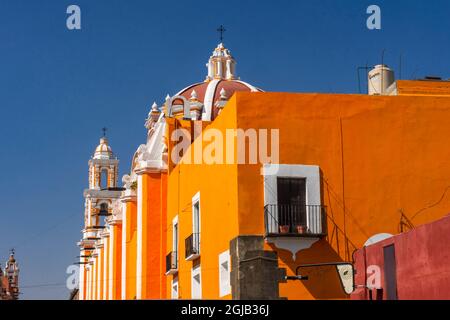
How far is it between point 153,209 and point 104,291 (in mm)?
12535

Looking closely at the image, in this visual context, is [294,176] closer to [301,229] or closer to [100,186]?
[301,229]

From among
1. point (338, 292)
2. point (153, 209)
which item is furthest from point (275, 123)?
point (153, 209)

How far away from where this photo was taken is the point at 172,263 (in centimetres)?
2336

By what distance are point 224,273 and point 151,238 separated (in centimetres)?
728

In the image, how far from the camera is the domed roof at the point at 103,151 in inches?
2175

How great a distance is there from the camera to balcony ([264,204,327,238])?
55.8 feet

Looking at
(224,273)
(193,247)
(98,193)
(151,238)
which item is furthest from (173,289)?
(98,193)

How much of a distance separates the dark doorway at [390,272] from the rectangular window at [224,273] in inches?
157

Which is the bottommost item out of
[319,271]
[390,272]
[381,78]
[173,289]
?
[390,272]

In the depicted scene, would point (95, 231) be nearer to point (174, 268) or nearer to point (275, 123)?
point (174, 268)

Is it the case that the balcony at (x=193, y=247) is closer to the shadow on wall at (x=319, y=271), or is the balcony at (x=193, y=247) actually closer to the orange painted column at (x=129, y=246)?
the shadow on wall at (x=319, y=271)

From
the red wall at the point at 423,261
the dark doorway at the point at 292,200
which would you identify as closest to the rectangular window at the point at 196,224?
the dark doorway at the point at 292,200
